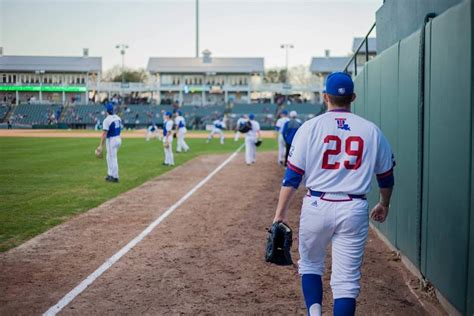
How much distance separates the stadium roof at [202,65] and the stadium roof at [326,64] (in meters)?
8.06

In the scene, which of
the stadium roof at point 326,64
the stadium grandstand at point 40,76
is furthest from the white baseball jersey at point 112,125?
the stadium roof at point 326,64

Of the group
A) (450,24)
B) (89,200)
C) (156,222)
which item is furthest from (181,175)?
(450,24)

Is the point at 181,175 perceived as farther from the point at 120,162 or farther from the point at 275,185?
the point at 120,162

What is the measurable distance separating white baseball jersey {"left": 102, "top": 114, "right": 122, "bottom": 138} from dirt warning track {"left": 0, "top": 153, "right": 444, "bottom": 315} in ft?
13.7

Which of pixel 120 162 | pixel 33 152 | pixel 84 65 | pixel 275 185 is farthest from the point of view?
pixel 84 65

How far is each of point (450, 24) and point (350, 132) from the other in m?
1.68

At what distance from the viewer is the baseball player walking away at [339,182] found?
4.24 metres

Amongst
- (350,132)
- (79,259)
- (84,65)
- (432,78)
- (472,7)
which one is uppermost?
(84,65)

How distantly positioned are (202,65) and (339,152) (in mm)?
87346

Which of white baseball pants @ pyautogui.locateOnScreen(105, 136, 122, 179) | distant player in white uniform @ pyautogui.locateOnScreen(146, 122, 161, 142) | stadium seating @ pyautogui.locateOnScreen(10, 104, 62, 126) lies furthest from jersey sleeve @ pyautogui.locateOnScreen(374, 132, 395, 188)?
distant player in white uniform @ pyautogui.locateOnScreen(146, 122, 161, 142)

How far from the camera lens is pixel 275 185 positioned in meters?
16.0

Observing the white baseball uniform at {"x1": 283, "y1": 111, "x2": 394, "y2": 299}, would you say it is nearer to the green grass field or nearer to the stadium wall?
the stadium wall

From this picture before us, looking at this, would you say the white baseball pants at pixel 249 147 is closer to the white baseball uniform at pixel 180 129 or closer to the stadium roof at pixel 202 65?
the white baseball uniform at pixel 180 129

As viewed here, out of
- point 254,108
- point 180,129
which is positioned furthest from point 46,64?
point 254,108
